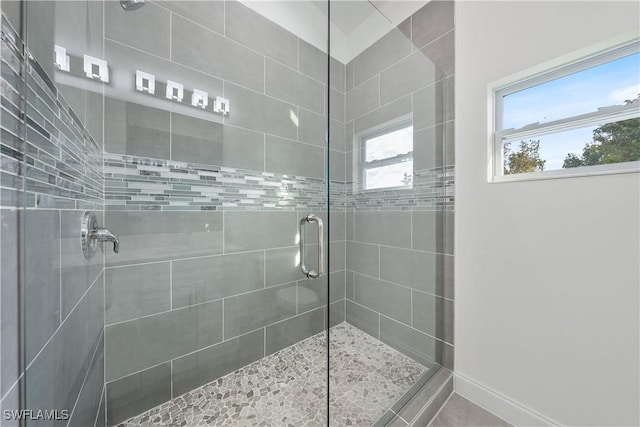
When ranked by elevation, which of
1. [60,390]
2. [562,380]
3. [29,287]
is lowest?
[562,380]

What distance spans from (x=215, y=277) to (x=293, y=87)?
1.29 m

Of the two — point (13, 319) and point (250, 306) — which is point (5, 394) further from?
point (250, 306)

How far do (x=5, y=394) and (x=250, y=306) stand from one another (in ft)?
3.65

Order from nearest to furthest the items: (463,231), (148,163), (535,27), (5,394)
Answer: (5,394)
(148,163)
(535,27)
(463,231)

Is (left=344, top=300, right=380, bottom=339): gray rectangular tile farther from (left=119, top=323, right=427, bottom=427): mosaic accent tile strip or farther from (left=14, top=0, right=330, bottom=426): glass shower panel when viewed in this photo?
(left=14, top=0, right=330, bottom=426): glass shower panel

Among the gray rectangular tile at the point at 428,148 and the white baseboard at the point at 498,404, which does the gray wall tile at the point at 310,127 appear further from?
the white baseboard at the point at 498,404

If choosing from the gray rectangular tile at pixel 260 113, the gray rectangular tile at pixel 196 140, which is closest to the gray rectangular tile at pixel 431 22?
the gray rectangular tile at pixel 260 113

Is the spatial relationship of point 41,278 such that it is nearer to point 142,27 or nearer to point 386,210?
point 142,27

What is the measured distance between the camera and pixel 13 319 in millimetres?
377

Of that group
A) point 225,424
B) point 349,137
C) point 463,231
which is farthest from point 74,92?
point 463,231

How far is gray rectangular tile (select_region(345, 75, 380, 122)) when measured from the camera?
4.36ft

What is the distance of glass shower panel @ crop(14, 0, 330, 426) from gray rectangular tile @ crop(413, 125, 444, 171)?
59cm

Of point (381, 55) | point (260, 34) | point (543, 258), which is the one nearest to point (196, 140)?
point (260, 34)

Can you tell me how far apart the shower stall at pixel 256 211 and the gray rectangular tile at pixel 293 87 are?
0.04ft
